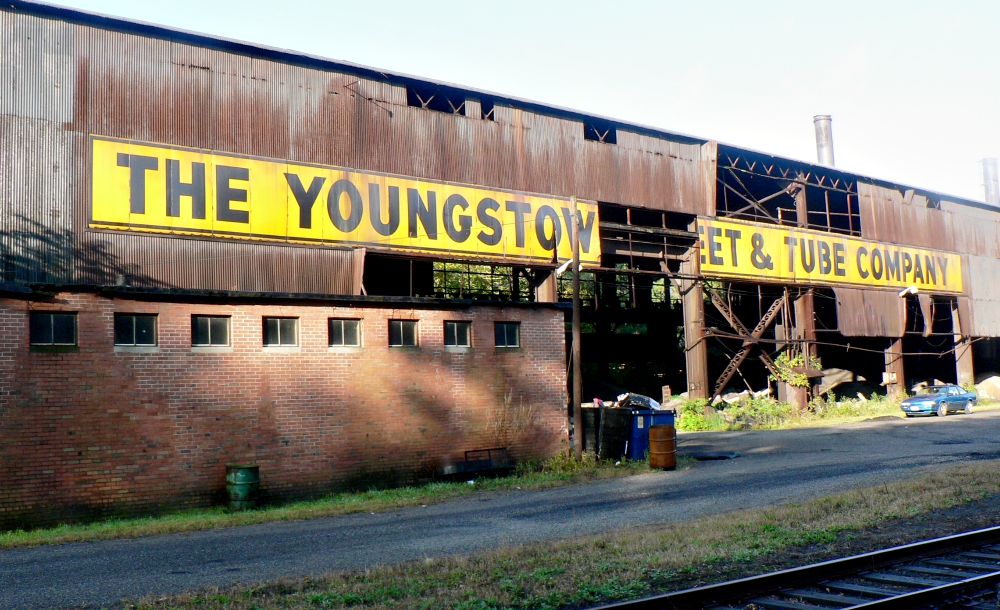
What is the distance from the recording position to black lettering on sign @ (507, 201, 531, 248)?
84.2ft

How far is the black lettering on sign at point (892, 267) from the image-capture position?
1591 inches

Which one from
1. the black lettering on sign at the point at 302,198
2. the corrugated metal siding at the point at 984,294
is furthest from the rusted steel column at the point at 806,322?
the black lettering on sign at the point at 302,198

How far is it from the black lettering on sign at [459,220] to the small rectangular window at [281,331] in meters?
7.17

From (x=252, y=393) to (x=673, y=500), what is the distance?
28.3 ft

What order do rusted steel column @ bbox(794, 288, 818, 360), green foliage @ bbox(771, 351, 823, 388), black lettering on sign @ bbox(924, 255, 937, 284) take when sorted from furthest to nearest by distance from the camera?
black lettering on sign @ bbox(924, 255, 937, 284), rusted steel column @ bbox(794, 288, 818, 360), green foliage @ bbox(771, 351, 823, 388)

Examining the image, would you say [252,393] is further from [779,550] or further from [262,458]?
[779,550]

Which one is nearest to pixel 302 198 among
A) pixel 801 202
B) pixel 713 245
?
pixel 713 245

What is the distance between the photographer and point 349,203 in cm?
2238

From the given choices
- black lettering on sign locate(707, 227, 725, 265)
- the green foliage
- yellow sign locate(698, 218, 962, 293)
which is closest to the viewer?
black lettering on sign locate(707, 227, 725, 265)

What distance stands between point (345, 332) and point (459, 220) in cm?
677

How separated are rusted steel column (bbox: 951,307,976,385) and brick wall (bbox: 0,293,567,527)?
3140cm

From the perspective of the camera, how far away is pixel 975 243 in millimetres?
45094

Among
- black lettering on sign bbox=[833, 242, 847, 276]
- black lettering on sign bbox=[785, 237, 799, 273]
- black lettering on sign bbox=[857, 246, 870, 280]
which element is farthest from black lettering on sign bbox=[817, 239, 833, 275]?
black lettering on sign bbox=[857, 246, 870, 280]

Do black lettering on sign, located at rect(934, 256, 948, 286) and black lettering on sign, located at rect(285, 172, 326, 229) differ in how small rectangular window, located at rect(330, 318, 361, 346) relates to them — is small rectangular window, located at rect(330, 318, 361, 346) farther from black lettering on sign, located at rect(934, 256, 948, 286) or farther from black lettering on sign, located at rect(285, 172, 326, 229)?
black lettering on sign, located at rect(934, 256, 948, 286)
